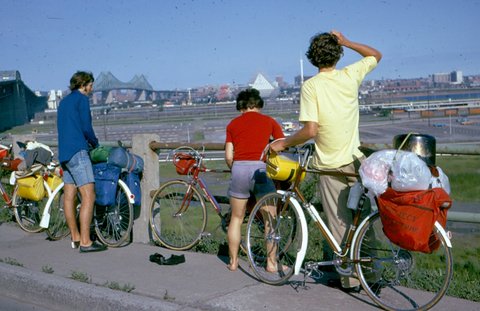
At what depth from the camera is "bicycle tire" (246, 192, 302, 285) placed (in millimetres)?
5801

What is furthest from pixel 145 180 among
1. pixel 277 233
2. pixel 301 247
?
pixel 301 247

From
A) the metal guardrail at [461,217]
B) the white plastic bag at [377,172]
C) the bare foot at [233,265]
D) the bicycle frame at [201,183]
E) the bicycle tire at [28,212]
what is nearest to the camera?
the white plastic bag at [377,172]

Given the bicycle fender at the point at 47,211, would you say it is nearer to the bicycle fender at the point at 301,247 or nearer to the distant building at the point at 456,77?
the bicycle fender at the point at 301,247

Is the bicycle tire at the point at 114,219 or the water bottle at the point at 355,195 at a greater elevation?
the water bottle at the point at 355,195

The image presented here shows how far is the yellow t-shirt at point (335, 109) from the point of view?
525 cm

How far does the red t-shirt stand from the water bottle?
1.30 m

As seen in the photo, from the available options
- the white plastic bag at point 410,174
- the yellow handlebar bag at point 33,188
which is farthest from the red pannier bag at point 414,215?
the yellow handlebar bag at point 33,188

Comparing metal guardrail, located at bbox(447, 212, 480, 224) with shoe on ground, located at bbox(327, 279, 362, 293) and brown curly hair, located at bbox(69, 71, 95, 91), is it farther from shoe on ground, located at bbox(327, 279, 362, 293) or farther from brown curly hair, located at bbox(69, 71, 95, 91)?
brown curly hair, located at bbox(69, 71, 95, 91)

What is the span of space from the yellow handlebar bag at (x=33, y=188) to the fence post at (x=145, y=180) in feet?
5.39

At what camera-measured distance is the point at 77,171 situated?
7629mm

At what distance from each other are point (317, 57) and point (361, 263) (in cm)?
166

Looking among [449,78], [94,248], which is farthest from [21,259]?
[449,78]

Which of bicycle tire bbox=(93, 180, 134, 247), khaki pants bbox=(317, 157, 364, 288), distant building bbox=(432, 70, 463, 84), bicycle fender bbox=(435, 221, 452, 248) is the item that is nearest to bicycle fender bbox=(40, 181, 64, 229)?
bicycle tire bbox=(93, 180, 134, 247)

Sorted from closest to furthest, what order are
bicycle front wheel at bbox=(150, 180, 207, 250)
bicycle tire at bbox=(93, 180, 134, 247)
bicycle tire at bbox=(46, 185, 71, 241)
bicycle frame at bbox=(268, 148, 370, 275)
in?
bicycle frame at bbox=(268, 148, 370, 275), bicycle front wheel at bbox=(150, 180, 207, 250), bicycle tire at bbox=(93, 180, 134, 247), bicycle tire at bbox=(46, 185, 71, 241)
